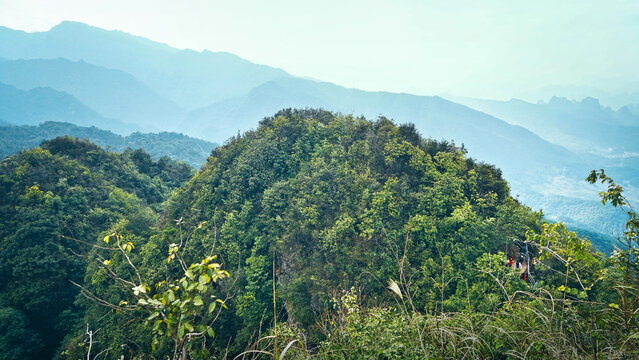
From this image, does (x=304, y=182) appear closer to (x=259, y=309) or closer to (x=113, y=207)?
(x=259, y=309)

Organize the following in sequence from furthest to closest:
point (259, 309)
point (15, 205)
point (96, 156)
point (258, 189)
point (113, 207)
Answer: point (96, 156), point (113, 207), point (15, 205), point (258, 189), point (259, 309)

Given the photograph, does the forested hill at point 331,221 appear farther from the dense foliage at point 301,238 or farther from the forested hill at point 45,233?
the forested hill at point 45,233

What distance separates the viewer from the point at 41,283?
77.8 ft

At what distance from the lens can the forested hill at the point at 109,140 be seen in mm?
111438

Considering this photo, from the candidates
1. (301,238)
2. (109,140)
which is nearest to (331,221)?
(301,238)

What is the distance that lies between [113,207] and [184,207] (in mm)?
12046

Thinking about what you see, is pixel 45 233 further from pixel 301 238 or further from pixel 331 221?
pixel 331 221

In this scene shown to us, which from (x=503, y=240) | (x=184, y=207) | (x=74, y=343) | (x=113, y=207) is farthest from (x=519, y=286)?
(x=113, y=207)

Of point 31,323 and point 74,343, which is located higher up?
point 74,343

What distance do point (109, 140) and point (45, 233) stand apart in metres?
139

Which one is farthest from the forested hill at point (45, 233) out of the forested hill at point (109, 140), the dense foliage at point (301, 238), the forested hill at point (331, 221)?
the forested hill at point (109, 140)

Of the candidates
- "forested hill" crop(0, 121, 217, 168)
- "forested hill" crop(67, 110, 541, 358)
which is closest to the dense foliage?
"forested hill" crop(67, 110, 541, 358)

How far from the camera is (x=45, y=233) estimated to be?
25.5 metres

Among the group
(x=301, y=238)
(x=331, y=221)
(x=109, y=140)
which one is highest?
(x=331, y=221)
